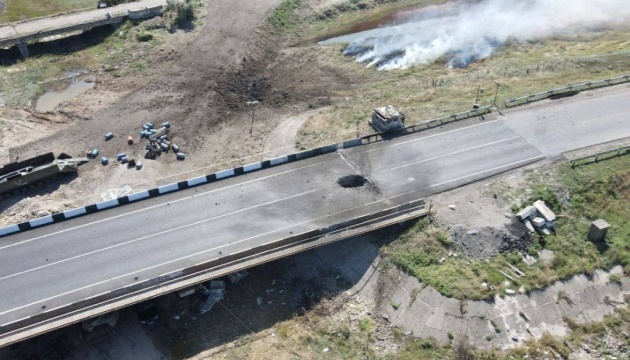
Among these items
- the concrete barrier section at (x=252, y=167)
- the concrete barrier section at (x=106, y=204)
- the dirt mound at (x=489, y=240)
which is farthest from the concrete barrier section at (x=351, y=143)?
the concrete barrier section at (x=106, y=204)

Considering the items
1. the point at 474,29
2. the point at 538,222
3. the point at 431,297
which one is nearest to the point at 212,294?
the point at 431,297

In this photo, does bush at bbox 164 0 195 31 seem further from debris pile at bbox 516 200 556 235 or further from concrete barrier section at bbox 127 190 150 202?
debris pile at bbox 516 200 556 235

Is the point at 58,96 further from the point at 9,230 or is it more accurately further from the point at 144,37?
the point at 9,230

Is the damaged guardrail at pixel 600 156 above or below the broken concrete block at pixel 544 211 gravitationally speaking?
above

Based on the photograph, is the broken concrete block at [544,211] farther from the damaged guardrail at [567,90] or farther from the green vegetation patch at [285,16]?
the green vegetation patch at [285,16]

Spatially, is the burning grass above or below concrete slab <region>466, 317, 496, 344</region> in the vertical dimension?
above

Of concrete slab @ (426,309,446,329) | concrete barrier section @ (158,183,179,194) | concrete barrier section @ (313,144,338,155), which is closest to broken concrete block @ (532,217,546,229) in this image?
concrete slab @ (426,309,446,329)

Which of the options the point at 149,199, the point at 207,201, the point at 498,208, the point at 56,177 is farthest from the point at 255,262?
the point at 56,177
